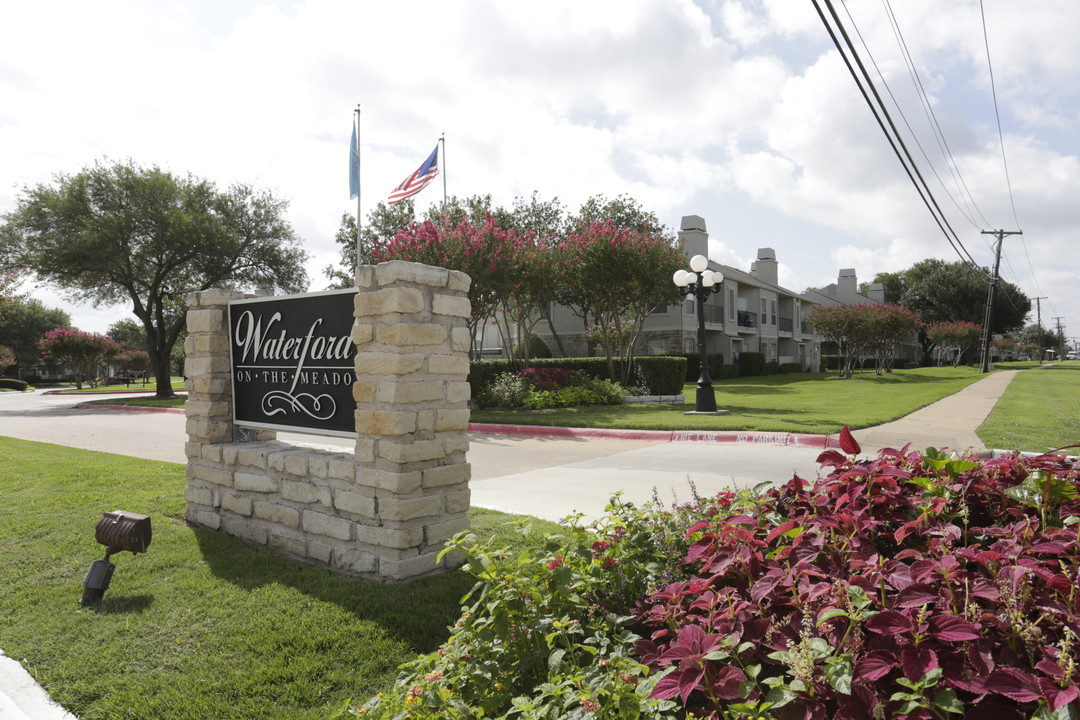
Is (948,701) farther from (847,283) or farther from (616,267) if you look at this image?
(847,283)

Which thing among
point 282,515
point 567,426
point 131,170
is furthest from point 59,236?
point 282,515

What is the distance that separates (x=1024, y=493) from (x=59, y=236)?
3353 cm

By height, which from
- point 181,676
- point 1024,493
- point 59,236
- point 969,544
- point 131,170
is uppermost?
point 131,170

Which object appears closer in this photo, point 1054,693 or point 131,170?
point 1054,693

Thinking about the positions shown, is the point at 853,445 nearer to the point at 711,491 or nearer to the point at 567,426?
the point at 711,491

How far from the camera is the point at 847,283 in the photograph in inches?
2461

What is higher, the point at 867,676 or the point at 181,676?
the point at 867,676

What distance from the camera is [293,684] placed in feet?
10.3

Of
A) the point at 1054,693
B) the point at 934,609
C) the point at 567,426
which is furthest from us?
the point at 567,426

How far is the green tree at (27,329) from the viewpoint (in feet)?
218

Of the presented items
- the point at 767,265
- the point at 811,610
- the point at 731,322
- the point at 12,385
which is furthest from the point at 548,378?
the point at 12,385

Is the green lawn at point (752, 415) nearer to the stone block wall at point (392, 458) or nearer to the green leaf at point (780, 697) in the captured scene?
the stone block wall at point (392, 458)

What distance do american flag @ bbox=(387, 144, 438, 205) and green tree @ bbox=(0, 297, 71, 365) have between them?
2458 inches

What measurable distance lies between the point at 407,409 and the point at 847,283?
66.3 meters
